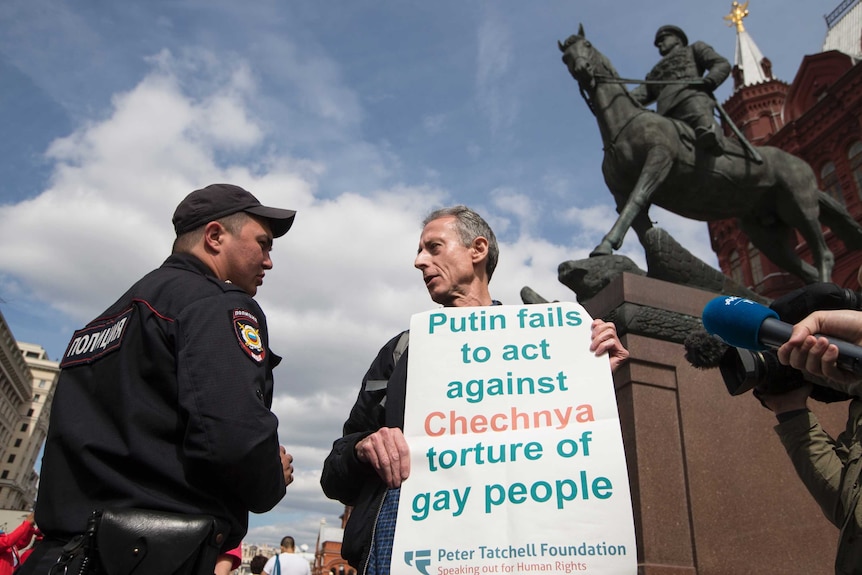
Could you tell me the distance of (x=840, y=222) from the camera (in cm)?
796

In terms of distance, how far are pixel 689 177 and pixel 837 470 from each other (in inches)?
213

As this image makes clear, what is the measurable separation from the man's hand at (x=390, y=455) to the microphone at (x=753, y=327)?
82 centimetres

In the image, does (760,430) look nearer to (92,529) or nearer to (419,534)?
(419,534)

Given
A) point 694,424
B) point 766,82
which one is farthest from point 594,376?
point 766,82

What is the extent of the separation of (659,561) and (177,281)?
2.89 metres

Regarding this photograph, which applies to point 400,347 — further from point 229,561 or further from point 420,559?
point 229,561

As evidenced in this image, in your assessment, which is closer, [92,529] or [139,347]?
[92,529]

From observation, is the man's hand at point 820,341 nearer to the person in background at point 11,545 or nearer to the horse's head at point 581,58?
the horse's head at point 581,58

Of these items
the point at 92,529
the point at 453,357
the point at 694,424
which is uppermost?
the point at 694,424

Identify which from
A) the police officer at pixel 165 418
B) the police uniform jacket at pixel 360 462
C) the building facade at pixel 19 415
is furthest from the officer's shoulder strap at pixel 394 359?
the building facade at pixel 19 415

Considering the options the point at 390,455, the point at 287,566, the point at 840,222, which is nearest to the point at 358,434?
the point at 390,455

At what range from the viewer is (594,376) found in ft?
5.80

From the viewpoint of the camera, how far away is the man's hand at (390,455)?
1.67 m

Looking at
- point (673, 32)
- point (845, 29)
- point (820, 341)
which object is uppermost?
point (845, 29)
